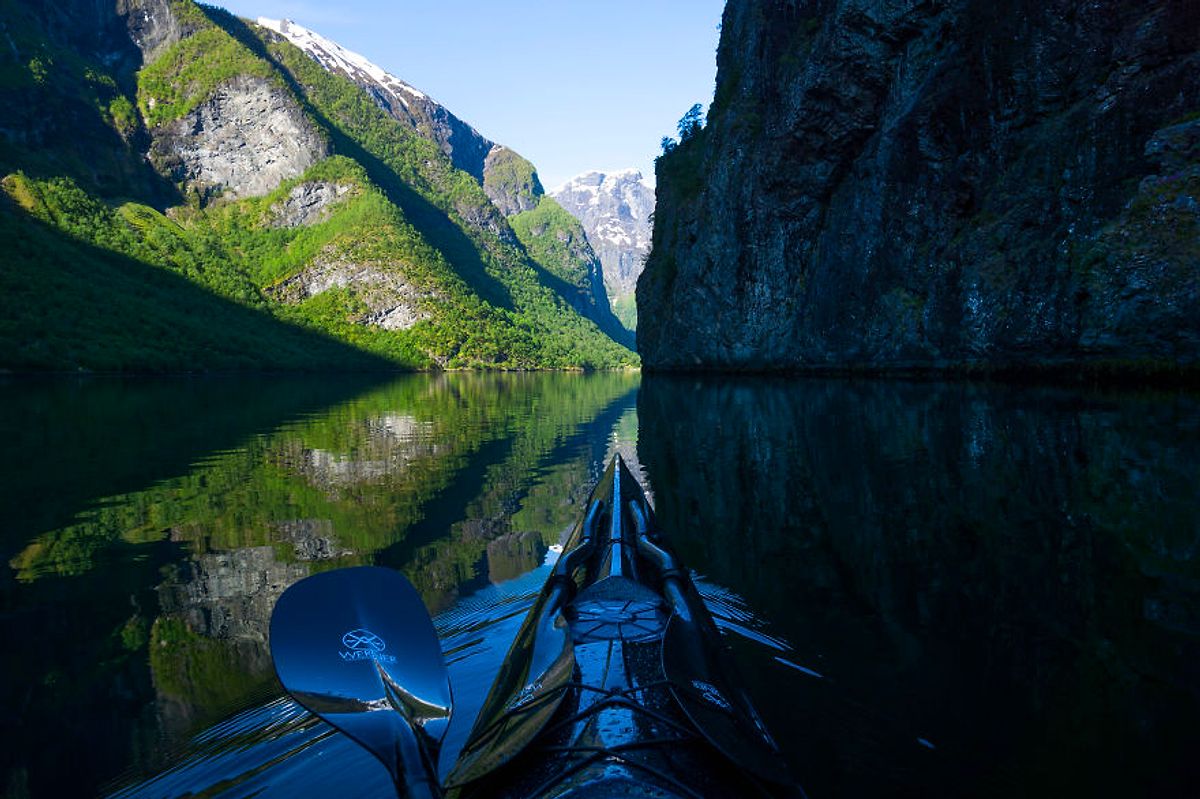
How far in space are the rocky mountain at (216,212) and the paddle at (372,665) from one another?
82857mm

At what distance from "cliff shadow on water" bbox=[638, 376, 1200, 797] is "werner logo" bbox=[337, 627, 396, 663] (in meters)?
2.10

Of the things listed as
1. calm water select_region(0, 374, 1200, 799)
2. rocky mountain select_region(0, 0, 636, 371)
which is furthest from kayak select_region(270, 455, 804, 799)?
rocky mountain select_region(0, 0, 636, 371)

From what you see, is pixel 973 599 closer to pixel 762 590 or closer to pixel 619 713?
pixel 762 590

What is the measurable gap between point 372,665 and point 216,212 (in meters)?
163

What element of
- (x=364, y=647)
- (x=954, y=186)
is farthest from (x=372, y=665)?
(x=954, y=186)

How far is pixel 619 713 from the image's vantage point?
2.50m

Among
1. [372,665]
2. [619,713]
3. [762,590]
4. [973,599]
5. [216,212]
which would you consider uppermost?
[216,212]

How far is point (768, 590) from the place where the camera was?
5.71 metres

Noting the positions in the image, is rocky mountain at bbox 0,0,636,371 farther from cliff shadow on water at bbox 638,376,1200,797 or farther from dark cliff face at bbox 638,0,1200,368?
cliff shadow on water at bbox 638,376,1200,797

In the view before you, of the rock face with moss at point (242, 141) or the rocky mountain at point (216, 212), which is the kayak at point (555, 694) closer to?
the rocky mountain at point (216, 212)

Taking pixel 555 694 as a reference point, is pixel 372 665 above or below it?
below

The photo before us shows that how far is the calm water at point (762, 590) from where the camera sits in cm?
325

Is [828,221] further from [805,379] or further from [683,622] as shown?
[683,622]

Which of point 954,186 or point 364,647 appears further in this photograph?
point 954,186
